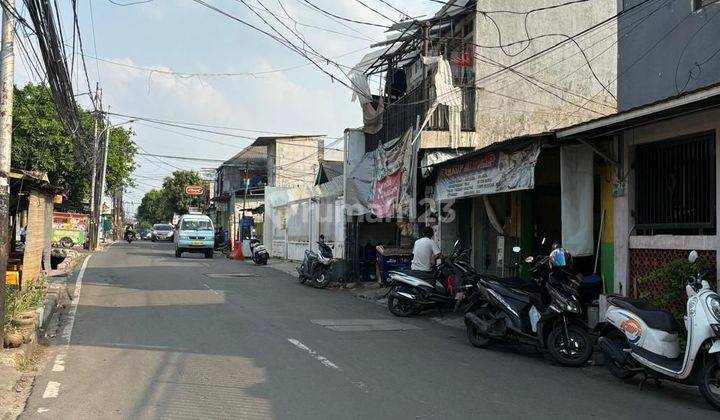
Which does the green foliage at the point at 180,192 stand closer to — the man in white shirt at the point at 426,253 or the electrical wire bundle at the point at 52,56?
the electrical wire bundle at the point at 52,56

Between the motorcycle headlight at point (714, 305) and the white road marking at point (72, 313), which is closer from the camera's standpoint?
the motorcycle headlight at point (714, 305)

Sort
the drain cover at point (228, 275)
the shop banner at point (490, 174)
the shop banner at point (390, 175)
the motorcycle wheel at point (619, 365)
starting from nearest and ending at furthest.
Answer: the motorcycle wheel at point (619, 365) < the shop banner at point (490, 174) < the shop banner at point (390, 175) < the drain cover at point (228, 275)

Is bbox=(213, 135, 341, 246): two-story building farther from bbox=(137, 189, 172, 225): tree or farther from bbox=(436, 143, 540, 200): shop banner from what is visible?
bbox=(137, 189, 172, 225): tree

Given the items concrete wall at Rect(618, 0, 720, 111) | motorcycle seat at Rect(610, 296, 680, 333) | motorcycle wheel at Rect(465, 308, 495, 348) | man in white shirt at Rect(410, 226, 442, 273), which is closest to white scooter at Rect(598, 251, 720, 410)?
motorcycle seat at Rect(610, 296, 680, 333)

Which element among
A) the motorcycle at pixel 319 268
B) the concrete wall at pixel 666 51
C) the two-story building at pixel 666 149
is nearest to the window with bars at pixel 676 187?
the two-story building at pixel 666 149

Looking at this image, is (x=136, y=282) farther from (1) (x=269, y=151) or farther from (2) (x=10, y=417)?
(1) (x=269, y=151)

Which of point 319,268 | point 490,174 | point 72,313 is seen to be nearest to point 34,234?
point 72,313

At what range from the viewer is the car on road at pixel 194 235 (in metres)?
29.8

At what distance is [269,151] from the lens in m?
48.5

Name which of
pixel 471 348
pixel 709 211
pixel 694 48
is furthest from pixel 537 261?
pixel 694 48

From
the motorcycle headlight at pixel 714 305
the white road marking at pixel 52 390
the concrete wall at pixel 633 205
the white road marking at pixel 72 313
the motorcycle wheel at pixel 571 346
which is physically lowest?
the white road marking at pixel 52 390

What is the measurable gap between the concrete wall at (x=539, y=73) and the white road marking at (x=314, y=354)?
31.2ft

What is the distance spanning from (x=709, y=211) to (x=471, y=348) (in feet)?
11.9

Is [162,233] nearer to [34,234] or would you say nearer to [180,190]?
[180,190]
